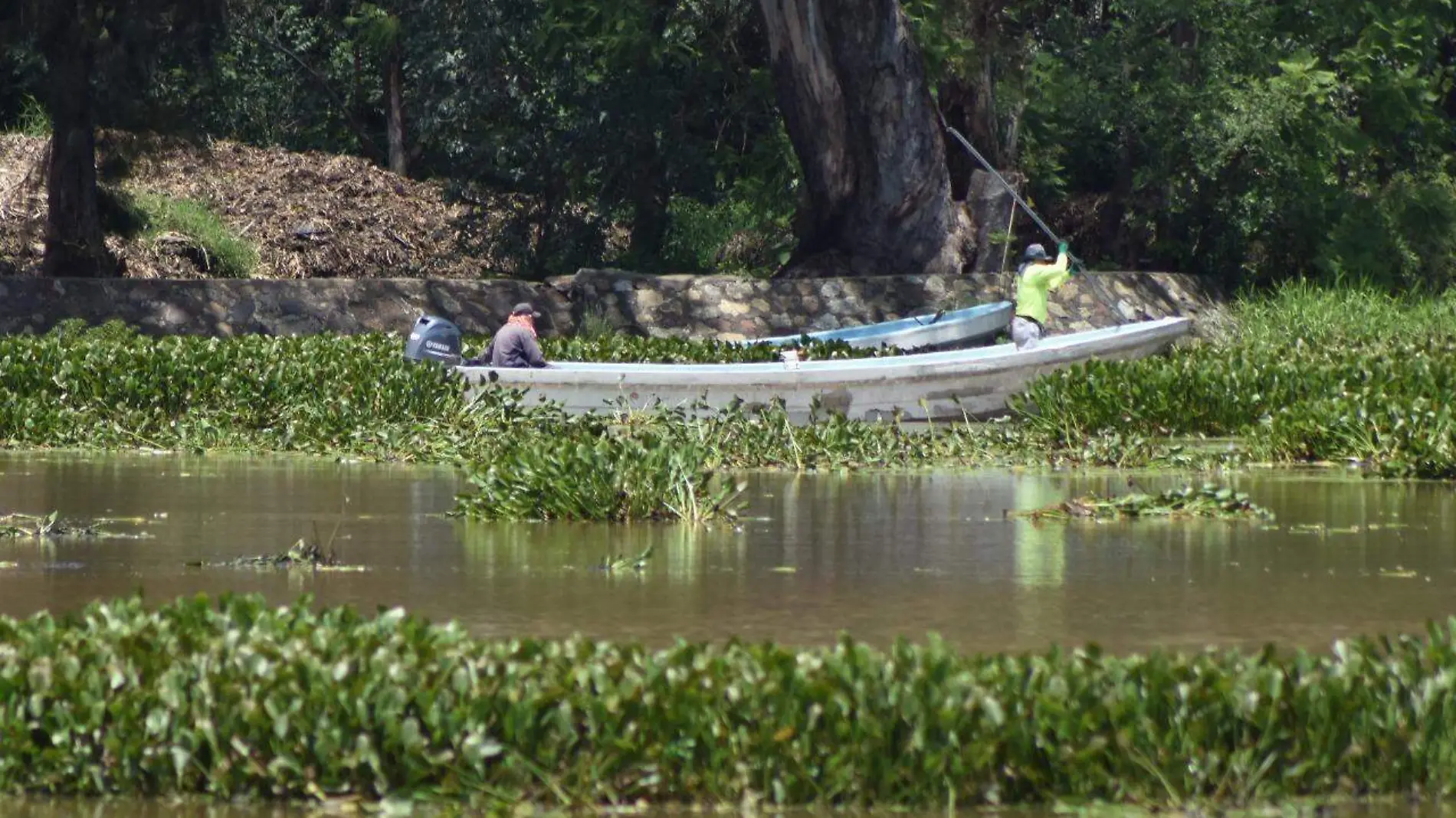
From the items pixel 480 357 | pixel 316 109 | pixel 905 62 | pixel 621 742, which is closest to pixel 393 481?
pixel 480 357

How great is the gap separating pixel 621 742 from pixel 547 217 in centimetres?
2704

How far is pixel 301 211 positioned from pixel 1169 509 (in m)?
24.5

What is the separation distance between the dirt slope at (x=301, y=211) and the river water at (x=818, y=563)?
62.2ft

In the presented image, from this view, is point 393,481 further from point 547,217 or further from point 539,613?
point 547,217

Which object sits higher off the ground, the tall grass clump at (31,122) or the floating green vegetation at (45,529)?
the tall grass clump at (31,122)

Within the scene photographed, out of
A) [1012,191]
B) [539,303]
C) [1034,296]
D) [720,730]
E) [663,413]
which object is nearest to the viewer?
[720,730]

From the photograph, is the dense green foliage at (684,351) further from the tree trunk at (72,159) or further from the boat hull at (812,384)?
the tree trunk at (72,159)

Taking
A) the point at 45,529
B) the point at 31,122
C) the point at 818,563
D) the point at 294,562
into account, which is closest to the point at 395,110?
the point at 31,122

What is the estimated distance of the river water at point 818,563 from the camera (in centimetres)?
852

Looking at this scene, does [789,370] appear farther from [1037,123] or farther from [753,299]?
Answer: [1037,123]

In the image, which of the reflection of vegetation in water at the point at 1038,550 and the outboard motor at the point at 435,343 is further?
the outboard motor at the point at 435,343

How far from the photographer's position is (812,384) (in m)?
18.8

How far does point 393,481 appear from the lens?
1477cm

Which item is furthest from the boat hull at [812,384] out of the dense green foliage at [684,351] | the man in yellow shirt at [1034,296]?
the man in yellow shirt at [1034,296]
